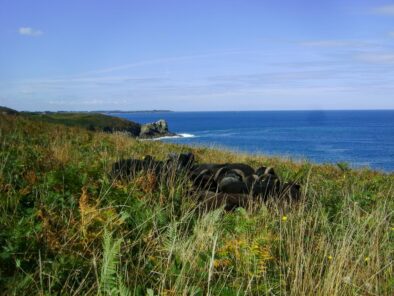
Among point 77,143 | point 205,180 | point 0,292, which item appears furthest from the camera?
point 77,143

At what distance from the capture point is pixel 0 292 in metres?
3.51

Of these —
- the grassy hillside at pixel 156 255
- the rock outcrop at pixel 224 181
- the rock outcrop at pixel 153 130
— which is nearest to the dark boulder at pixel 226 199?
the rock outcrop at pixel 224 181

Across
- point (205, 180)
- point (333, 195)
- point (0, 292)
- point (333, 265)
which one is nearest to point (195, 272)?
point (333, 265)

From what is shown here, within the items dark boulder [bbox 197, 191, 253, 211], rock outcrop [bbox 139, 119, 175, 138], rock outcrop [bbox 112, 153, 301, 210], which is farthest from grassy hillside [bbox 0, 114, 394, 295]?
rock outcrop [bbox 139, 119, 175, 138]

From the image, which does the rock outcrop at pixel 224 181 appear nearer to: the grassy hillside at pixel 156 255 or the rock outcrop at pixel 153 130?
the grassy hillside at pixel 156 255

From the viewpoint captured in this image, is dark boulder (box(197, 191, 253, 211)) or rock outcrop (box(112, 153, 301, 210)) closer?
dark boulder (box(197, 191, 253, 211))

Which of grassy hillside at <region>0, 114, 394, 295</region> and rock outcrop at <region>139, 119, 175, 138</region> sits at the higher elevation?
grassy hillside at <region>0, 114, 394, 295</region>

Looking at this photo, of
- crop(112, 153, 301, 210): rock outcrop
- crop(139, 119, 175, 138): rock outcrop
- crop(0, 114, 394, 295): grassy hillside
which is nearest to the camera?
crop(0, 114, 394, 295): grassy hillside

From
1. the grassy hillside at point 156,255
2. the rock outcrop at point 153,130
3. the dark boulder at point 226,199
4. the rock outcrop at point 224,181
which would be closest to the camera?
the grassy hillside at point 156,255

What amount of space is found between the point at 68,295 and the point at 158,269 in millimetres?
860

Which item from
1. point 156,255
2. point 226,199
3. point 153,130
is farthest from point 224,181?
point 153,130

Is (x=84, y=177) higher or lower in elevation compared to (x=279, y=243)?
higher

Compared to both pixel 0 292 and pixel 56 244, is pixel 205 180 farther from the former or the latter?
pixel 0 292

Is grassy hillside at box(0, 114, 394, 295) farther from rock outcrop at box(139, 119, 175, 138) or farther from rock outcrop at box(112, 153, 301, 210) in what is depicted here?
rock outcrop at box(139, 119, 175, 138)
